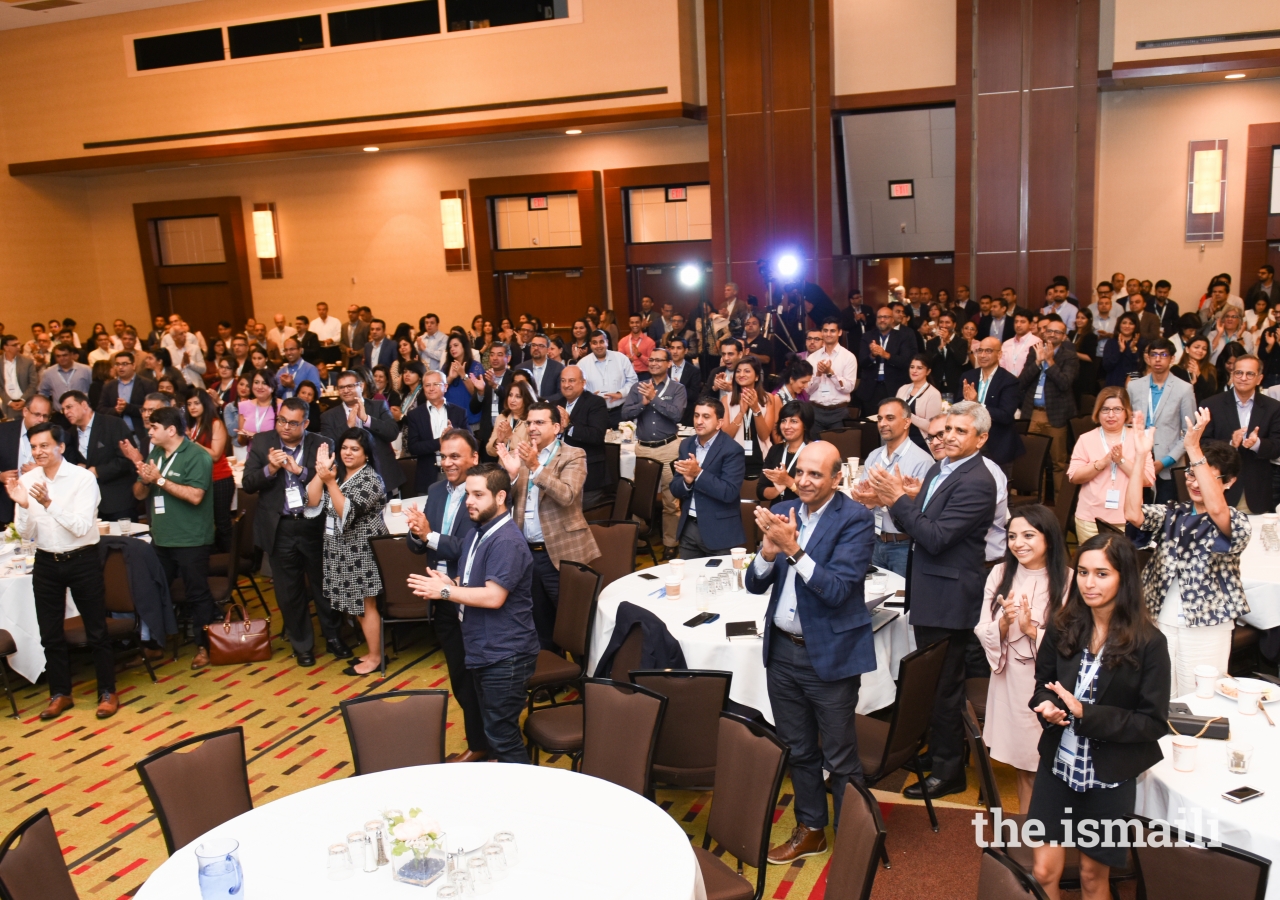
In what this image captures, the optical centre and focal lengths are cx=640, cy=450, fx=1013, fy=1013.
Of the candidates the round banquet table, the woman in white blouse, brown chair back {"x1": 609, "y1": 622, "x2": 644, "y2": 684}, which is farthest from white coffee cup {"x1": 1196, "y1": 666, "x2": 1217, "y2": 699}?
the woman in white blouse

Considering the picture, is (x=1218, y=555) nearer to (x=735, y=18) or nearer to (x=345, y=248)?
(x=735, y=18)

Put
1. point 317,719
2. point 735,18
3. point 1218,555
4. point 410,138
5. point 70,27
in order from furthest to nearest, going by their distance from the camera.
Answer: point 70,27 → point 410,138 → point 735,18 → point 317,719 → point 1218,555

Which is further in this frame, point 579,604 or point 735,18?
point 735,18

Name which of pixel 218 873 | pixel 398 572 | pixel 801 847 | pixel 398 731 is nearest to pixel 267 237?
pixel 398 572

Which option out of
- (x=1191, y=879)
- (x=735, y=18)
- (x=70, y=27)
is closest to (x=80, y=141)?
(x=70, y=27)

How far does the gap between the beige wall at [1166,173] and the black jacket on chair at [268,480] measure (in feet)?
40.1

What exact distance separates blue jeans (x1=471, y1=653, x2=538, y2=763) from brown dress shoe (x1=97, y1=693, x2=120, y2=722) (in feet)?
10.3

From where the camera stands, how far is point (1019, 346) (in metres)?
10.1

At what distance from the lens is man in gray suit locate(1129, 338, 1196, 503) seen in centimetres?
727

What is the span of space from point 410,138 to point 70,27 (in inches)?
278

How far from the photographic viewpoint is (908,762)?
179 inches

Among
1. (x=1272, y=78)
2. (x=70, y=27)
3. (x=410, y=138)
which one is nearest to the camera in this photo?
(x=1272, y=78)

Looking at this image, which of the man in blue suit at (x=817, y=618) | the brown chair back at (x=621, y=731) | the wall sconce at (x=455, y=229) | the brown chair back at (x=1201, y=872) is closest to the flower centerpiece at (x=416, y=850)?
the brown chair back at (x=621, y=731)

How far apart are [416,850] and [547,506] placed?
3.04 metres
